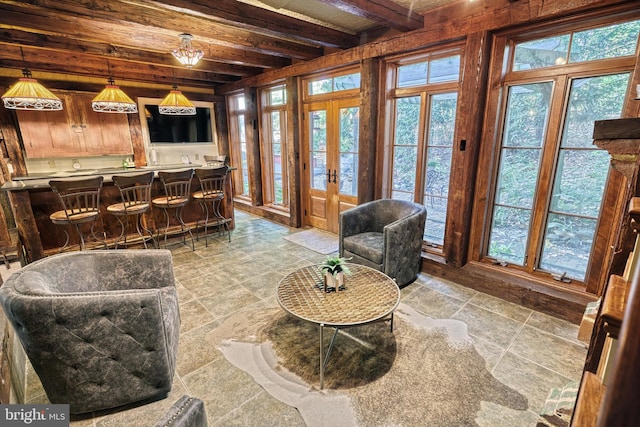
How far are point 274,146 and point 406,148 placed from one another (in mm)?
2966

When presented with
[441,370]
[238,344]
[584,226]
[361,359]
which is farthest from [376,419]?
[584,226]

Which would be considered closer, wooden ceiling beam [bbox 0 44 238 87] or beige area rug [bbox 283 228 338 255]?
beige area rug [bbox 283 228 338 255]

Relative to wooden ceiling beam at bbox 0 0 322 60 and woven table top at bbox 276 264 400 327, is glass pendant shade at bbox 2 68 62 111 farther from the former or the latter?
woven table top at bbox 276 264 400 327

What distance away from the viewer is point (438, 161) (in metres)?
3.49

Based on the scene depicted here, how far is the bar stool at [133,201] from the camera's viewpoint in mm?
3666

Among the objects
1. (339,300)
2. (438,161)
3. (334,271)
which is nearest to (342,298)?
(339,300)

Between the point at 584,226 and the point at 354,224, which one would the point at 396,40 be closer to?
the point at 354,224

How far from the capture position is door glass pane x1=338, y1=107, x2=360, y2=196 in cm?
431

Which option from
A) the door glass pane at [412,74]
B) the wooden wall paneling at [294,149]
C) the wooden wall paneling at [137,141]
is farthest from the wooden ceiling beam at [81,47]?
the door glass pane at [412,74]

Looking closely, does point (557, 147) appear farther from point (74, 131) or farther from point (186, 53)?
point (74, 131)

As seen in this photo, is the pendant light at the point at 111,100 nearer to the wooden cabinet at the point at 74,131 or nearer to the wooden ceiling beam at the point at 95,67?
the wooden ceiling beam at the point at 95,67

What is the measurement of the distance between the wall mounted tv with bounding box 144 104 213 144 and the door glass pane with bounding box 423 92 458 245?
5.20 meters

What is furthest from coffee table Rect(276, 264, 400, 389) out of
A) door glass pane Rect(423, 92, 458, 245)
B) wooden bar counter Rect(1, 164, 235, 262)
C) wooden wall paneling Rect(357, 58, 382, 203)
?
wooden bar counter Rect(1, 164, 235, 262)

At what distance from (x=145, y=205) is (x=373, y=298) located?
322 centimetres
